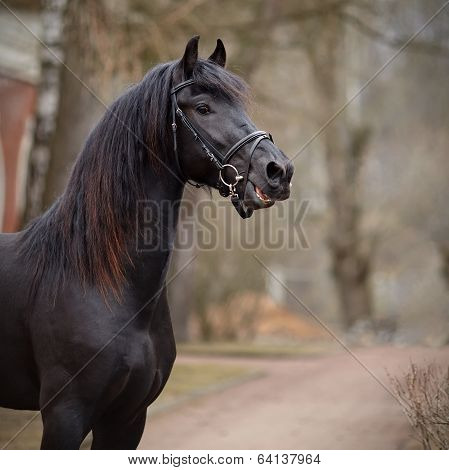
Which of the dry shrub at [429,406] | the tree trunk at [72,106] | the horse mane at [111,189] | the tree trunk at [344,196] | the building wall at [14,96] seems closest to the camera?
the horse mane at [111,189]

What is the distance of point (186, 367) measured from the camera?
34.7 feet

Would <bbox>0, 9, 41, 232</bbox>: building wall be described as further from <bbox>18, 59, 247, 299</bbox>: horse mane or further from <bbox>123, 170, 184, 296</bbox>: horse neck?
<bbox>123, 170, 184, 296</bbox>: horse neck

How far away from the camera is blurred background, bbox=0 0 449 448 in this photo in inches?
300

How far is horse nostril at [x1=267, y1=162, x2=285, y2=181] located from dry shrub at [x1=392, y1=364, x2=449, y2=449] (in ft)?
4.58

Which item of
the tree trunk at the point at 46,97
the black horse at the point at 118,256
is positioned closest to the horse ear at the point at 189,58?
the black horse at the point at 118,256

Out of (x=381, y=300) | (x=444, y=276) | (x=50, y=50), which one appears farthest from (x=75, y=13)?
(x=381, y=300)

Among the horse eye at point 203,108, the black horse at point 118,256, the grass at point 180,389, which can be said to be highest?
the horse eye at point 203,108

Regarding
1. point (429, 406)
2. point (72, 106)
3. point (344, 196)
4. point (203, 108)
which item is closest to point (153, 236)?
point (203, 108)

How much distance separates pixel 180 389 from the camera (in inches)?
345

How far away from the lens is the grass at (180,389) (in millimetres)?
6070

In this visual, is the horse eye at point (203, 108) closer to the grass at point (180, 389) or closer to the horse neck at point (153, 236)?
the horse neck at point (153, 236)

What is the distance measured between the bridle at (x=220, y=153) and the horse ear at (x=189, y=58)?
0.17ft

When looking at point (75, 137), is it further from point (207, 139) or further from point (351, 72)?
point (351, 72)

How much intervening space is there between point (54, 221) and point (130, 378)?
819 mm
